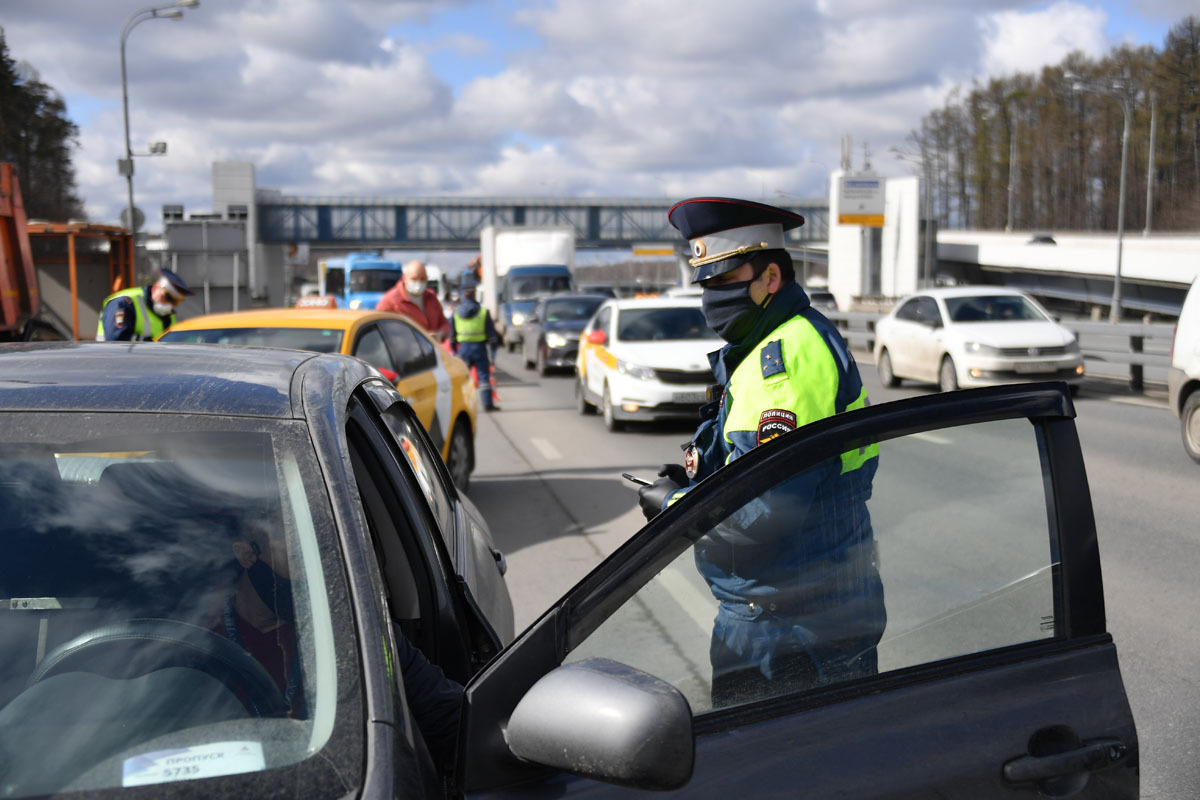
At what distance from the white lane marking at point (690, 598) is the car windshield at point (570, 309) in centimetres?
2235

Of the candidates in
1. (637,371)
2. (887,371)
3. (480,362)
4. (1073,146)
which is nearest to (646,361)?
(637,371)

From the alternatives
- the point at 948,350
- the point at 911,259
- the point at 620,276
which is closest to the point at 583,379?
the point at 948,350

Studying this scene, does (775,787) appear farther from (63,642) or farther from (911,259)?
(911,259)

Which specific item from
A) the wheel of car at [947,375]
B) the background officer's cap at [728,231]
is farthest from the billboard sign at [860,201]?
the background officer's cap at [728,231]

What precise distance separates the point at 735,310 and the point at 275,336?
18.9 feet

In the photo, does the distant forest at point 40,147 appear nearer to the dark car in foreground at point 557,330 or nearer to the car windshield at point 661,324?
the dark car in foreground at point 557,330

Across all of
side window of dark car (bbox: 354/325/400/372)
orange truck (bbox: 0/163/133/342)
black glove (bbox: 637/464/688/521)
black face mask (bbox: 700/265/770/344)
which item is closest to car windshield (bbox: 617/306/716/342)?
side window of dark car (bbox: 354/325/400/372)

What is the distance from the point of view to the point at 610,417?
14.2 m

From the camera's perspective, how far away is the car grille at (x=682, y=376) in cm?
1362

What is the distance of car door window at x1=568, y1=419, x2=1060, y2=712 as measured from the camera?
2.03 m

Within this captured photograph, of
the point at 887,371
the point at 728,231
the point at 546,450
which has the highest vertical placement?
the point at 728,231

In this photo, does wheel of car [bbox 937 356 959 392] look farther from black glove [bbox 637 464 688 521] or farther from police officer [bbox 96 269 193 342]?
black glove [bbox 637 464 688 521]

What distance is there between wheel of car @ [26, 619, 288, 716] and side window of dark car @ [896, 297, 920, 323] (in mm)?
17121

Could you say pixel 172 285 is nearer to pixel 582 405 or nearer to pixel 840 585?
pixel 582 405
